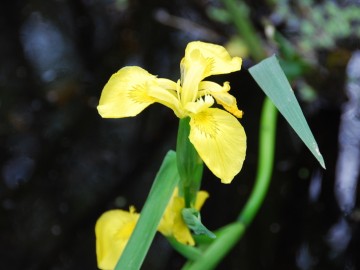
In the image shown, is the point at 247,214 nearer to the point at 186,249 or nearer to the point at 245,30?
the point at 186,249

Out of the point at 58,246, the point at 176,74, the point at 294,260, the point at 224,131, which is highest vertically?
the point at 224,131

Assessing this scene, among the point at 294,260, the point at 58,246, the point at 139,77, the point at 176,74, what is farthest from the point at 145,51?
the point at 139,77

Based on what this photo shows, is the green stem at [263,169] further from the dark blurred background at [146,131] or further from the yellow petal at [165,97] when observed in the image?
the yellow petal at [165,97]

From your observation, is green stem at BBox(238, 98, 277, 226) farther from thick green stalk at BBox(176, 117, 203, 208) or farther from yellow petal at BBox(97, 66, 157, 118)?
yellow petal at BBox(97, 66, 157, 118)

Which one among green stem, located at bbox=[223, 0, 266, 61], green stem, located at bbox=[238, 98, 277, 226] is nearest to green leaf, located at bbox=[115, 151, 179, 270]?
green stem, located at bbox=[238, 98, 277, 226]

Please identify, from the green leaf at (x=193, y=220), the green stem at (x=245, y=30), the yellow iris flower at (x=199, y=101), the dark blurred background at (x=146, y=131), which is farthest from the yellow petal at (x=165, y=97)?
the green stem at (x=245, y=30)

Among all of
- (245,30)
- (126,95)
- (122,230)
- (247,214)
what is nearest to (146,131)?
(245,30)

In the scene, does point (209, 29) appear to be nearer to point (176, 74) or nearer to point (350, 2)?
point (176, 74)
